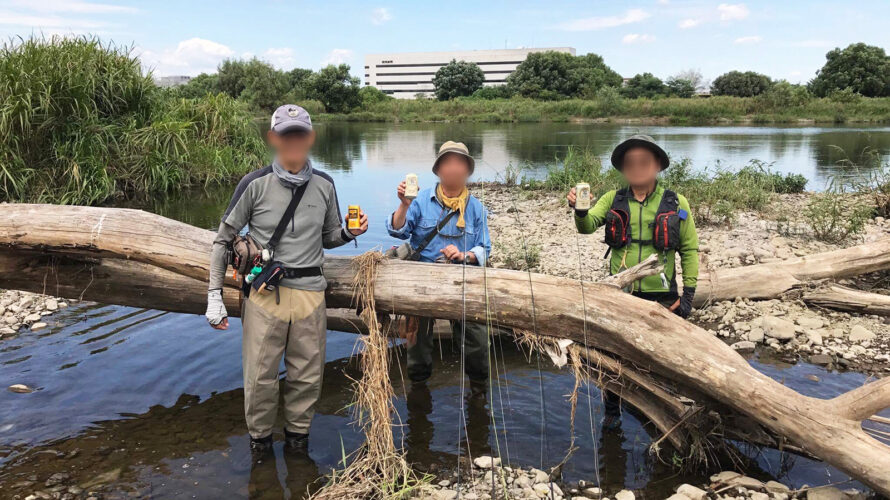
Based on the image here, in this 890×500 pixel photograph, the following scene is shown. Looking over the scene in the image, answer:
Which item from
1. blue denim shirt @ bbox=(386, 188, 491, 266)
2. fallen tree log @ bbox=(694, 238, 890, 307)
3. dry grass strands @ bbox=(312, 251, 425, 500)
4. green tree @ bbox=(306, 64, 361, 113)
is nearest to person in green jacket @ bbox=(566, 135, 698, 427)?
blue denim shirt @ bbox=(386, 188, 491, 266)

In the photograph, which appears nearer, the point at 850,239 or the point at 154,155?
the point at 850,239

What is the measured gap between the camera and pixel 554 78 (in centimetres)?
7425

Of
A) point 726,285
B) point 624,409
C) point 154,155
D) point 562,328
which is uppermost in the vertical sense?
point 154,155

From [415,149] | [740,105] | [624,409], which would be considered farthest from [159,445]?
[740,105]

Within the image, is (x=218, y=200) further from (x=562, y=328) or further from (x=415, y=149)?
(x=415, y=149)

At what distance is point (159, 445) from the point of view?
4.63 metres

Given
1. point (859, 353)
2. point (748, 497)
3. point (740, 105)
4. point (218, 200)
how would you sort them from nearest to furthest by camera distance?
point (748, 497), point (859, 353), point (218, 200), point (740, 105)

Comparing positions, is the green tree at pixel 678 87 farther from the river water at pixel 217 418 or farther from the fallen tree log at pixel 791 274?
the river water at pixel 217 418

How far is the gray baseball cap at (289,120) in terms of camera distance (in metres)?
3.74

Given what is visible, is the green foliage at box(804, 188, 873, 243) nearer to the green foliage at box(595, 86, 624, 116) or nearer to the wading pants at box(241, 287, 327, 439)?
the wading pants at box(241, 287, 327, 439)

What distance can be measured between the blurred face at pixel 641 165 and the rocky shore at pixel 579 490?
2.09 meters

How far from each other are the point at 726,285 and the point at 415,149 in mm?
23384

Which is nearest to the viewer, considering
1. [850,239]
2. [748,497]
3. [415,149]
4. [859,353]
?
[748,497]

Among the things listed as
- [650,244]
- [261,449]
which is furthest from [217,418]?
[650,244]
